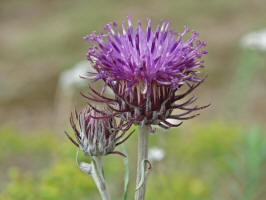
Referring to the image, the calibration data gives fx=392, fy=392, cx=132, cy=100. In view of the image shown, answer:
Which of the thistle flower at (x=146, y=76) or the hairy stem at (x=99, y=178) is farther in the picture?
the hairy stem at (x=99, y=178)

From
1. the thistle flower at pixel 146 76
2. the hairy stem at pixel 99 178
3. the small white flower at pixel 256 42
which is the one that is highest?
the small white flower at pixel 256 42

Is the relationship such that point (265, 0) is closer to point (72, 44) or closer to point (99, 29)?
point (99, 29)

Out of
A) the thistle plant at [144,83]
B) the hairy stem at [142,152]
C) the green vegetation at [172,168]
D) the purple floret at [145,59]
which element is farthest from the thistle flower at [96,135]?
the green vegetation at [172,168]

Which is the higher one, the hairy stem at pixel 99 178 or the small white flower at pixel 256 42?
the small white flower at pixel 256 42

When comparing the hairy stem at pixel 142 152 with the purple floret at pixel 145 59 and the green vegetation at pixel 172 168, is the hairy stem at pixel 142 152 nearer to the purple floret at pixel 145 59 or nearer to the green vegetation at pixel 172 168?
the purple floret at pixel 145 59

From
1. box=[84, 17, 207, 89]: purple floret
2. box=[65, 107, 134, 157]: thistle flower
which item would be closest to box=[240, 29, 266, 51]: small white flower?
box=[84, 17, 207, 89]: purple floret

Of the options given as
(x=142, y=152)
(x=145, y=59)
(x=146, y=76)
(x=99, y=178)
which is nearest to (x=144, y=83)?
(x=146, y=76)

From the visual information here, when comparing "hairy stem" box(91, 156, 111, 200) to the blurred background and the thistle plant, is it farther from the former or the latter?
the blurred background

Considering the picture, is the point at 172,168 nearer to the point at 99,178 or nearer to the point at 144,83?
the point at 99,178
